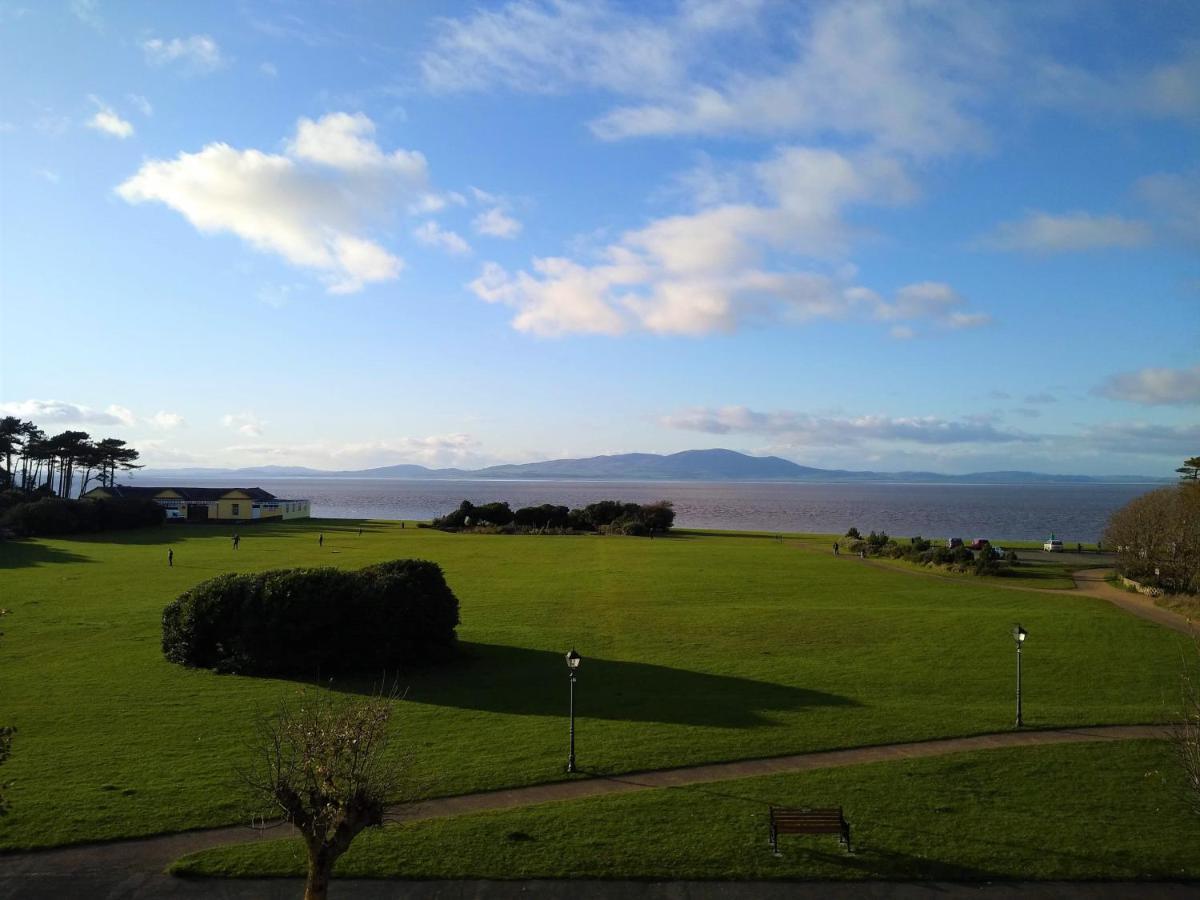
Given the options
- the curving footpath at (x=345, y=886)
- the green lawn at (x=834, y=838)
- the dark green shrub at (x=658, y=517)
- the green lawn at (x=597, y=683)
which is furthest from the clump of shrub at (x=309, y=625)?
the dark green shrub at (x=658, y=517)

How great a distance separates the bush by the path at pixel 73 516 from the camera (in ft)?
251

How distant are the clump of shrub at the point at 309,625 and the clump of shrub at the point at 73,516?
62.2 meters

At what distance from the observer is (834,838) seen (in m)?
14.9

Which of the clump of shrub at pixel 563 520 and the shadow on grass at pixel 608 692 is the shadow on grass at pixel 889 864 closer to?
the shadow on grass at pixel 608 692

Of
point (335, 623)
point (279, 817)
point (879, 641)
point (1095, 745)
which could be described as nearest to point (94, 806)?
point (279, 817)

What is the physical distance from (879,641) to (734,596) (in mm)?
12084

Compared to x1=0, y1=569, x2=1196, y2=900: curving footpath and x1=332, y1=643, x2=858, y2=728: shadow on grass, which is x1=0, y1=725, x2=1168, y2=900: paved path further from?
x1=332, y1=643, x2=858, y2=728: shadow on grass

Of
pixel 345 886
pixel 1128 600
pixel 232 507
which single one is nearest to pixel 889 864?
pixel 345 886

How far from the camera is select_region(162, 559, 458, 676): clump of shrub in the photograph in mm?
27156

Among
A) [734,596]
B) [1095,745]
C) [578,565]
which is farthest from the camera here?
[578,565]

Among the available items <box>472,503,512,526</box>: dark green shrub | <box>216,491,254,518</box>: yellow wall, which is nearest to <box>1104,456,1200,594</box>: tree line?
<box>472,503,512,526</box>: dark green shrub

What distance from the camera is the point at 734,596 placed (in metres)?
43.1

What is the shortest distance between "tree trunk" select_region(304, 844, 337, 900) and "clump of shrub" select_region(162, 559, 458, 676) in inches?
660

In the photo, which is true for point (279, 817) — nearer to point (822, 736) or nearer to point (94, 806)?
point (94, 806)
